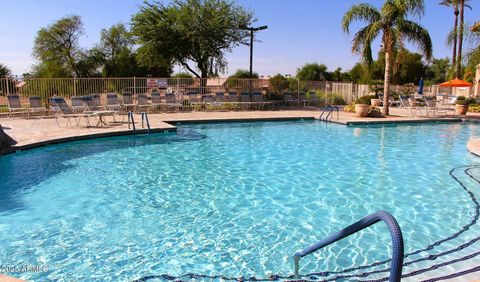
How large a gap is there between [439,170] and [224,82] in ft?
49.3

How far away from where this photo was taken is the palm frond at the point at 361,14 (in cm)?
1716

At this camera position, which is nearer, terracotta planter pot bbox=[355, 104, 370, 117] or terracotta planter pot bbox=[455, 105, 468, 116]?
terracotta planter pot bbox=[355, 104, 370, 117]

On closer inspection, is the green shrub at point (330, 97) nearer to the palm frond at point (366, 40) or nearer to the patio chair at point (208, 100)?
the palm frond at point (366, 40)

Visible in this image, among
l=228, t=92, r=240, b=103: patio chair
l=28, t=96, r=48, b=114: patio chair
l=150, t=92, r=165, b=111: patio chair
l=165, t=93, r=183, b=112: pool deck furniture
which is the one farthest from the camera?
l=228, t=92, r=240, b=103: patio chair

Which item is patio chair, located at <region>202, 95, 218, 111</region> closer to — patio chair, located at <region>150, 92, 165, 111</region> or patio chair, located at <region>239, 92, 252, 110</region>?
patio chair, located at <region>239, 92, 252, 110</region>

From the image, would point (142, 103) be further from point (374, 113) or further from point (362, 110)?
point (374, 113)

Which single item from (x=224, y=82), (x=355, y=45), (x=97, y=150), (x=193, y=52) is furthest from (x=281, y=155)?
(x=193, y=52)

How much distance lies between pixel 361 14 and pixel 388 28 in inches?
51.3

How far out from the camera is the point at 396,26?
54.6 ft

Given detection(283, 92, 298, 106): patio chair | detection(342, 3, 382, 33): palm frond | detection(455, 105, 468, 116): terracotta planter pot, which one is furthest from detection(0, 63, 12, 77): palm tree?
detection(455, 105, 468, 116): terracotta planter pot

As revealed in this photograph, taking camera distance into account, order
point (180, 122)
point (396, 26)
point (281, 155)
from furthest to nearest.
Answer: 1. point (396, 26)
2. point (180, 122)
3. point (281, 155)

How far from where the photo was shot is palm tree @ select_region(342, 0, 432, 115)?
16.5 meters

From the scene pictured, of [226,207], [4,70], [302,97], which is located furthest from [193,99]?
[4,70]

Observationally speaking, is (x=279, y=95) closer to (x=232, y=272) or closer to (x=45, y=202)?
(x=45, y=202)
